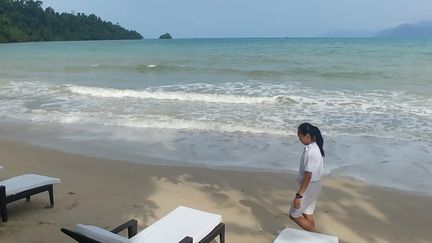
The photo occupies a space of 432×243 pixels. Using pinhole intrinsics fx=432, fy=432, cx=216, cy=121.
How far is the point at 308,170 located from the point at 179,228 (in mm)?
1418

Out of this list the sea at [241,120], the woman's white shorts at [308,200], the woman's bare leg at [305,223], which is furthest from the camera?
the sea at [241,120]

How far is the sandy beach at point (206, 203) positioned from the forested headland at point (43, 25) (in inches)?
3689

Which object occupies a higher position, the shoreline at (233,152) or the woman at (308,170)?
the woman at (308,170)

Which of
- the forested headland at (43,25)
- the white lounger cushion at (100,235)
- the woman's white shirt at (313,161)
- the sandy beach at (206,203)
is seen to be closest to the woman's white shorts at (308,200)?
the woman's white shirt at (313,161)

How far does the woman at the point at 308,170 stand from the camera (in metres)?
4.41

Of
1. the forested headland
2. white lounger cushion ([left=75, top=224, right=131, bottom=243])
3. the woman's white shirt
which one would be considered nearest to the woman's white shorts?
the woman's white shirt

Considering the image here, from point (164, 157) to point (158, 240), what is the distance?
4.49 m

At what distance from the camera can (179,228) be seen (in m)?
4.16

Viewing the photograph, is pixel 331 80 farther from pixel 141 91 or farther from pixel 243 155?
pixel 243 155

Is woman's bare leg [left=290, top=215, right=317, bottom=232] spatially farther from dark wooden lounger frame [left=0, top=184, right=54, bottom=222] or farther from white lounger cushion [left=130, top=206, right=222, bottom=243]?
dark wooden lounger frame [left=0, top=184, right=54, bottom=222]

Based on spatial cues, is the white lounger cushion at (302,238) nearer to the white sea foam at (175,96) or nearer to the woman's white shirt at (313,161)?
the woman's white shirt at (313,161)

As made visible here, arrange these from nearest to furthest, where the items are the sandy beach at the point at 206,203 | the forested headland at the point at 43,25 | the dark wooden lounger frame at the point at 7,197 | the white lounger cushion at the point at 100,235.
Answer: the white lounger cushion at the point at 100,235 → the dark wooden lounger frame at the point at 7,197 → the sandy beach at the point at 206,203 → the forested headland at the point at 43,25

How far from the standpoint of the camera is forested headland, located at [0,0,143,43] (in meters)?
93.9

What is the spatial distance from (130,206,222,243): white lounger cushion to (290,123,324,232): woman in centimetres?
92
